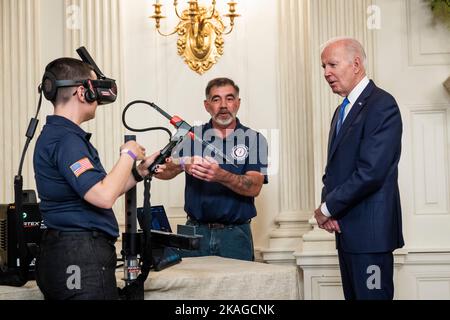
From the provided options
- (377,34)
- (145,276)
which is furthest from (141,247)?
(377,34)

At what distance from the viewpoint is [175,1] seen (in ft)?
18.1

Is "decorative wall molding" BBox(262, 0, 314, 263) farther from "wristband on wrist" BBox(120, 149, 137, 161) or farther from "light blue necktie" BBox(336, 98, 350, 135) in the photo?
"wristband on wrist" BBox(120, 149, 137, 161)

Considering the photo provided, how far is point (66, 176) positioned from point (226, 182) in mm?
1618

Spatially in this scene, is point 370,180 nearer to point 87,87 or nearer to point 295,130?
point 87,87

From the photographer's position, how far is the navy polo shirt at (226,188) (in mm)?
4566

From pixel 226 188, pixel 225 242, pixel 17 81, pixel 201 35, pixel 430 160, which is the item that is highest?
pixel 201 35

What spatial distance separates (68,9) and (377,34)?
6.36 ft

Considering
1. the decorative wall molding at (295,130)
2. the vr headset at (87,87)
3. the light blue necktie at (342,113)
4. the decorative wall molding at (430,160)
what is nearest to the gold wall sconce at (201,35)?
the decorative wall molding at (295,130)

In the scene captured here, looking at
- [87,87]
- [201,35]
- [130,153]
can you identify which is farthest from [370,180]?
[201,35]

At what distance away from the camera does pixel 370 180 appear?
11.5 ft

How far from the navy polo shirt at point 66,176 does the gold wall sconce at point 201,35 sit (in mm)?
2681
